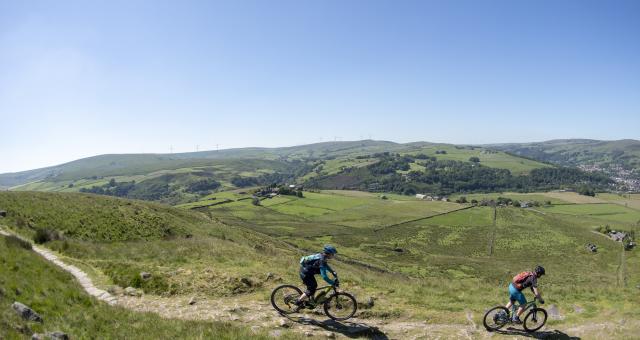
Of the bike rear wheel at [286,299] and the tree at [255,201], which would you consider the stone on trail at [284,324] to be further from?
the tree at [255,201]

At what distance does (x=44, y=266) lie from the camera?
1867 cm

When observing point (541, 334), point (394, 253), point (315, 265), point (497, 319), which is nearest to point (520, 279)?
point (497, 319)

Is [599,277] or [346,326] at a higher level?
[346,326]

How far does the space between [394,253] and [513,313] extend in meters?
84.2

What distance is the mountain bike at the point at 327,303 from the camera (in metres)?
15.3

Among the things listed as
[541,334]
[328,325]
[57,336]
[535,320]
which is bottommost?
[541,334]

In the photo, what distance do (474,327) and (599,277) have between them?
73364 mm

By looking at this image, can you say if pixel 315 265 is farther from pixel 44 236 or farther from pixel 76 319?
pixel 44 236

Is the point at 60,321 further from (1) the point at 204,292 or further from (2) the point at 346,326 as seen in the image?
(2) the point at 346,326

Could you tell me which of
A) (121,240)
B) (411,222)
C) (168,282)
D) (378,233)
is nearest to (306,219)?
(378,233)

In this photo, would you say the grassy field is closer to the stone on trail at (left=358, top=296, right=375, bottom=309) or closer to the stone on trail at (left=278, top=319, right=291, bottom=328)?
the stone on trail at (left=358, top=296, right=375, bottom=309)

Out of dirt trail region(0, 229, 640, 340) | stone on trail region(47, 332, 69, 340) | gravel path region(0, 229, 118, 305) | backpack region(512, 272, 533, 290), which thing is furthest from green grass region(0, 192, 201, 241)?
backpack region(512, 272, 533, 290)

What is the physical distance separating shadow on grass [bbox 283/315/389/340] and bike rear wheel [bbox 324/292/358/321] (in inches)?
14.7

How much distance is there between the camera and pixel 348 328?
572 inches
